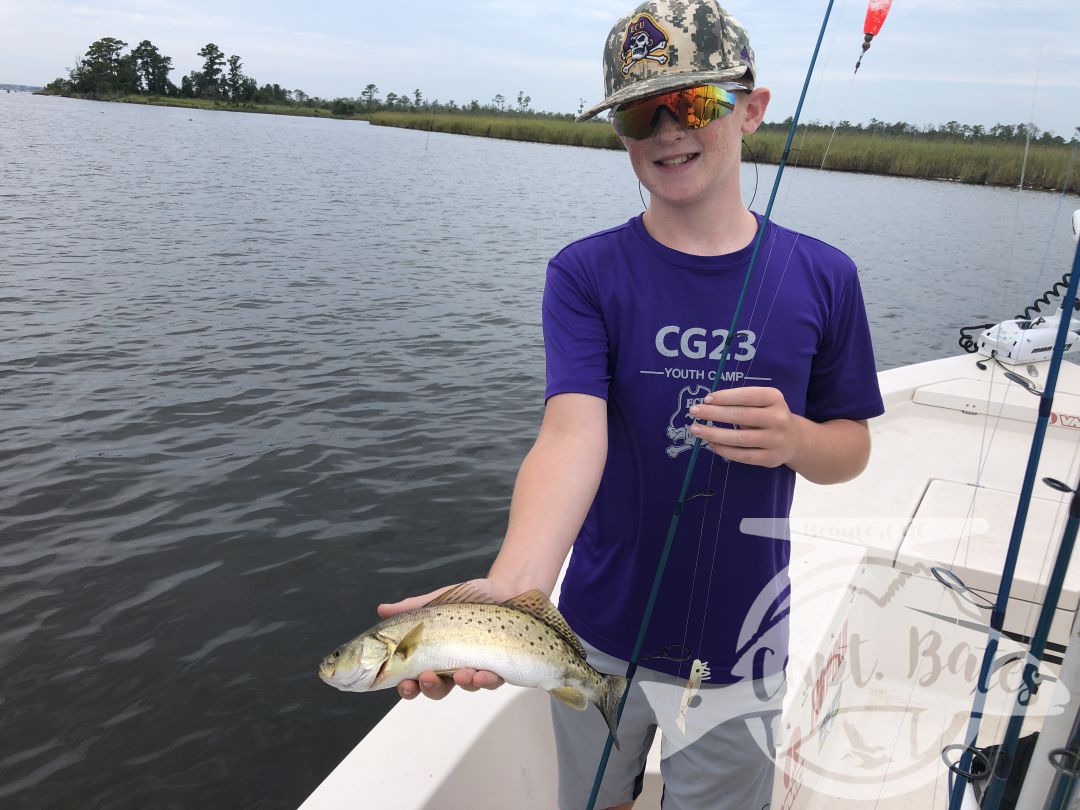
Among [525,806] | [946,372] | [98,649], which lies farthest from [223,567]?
[946,372]

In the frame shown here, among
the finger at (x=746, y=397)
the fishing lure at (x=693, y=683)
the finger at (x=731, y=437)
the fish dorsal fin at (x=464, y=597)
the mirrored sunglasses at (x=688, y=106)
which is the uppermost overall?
the mirrored sunglasses at (x=688, y=106)

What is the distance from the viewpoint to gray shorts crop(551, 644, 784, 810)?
1901mm

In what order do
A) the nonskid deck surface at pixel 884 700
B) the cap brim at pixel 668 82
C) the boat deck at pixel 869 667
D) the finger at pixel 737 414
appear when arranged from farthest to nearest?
the nonskid deck surface at pixel 884 700 < the boat deck at pixel 869 667 < the cap brim at pixel 668 82 < the finger at pixel 737 414

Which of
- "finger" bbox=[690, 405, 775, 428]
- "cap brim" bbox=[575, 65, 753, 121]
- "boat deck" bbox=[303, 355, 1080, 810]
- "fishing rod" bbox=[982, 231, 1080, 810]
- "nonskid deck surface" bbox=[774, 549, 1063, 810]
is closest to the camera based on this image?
"fishing rod" bbox=[982, 231, 1080, 810]

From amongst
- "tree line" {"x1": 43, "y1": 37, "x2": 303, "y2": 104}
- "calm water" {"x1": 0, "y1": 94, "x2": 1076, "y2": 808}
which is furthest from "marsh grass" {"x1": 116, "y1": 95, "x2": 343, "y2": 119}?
"calm water" {"x1": 0, "y1": 94, "x2": 1076, "y2": 808}

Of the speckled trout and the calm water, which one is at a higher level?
the speckled trout

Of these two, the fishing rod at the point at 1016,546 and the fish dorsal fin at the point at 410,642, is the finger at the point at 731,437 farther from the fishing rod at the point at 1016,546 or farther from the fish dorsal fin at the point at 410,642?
the fish dorsal fin at the point at 410,642

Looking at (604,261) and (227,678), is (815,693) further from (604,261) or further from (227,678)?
(227,678)

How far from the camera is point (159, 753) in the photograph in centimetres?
459

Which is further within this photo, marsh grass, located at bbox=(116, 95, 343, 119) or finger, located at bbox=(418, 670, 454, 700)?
marsh grass, located at bbox=(116, 95, 343, 119)

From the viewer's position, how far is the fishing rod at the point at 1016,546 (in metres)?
1.51

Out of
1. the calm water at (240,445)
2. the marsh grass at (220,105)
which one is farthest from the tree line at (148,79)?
the calm water at (240,445)

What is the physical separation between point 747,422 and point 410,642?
82 centimetres

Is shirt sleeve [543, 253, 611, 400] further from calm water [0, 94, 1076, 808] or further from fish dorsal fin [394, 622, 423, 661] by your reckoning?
calm water [0, 94, 1076, 808]
